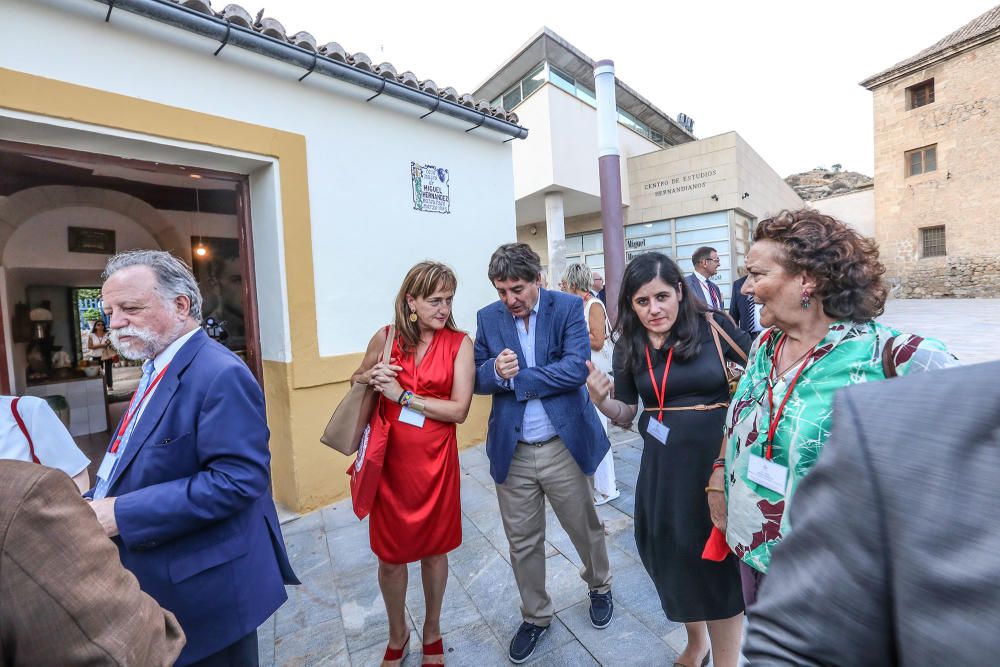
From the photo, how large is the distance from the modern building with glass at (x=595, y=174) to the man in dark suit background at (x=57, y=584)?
10.0 meters

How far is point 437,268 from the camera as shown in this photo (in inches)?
90.7

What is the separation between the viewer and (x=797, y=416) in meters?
1.40

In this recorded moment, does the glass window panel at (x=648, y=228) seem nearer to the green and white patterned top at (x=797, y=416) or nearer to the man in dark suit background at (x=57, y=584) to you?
the green and white patterned top at (x=797, y=416)

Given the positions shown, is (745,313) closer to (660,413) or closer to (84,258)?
(660,413)

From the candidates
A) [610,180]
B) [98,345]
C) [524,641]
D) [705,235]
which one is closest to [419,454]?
[524,641]

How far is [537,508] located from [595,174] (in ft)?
34.1

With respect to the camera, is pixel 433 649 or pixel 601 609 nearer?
pixel 433 649

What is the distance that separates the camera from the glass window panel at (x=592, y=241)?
46.1 ft

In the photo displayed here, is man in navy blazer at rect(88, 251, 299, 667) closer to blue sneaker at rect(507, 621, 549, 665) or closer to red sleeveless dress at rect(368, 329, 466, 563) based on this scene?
red sleeveless dress at rect(368, 329, 466, 563)

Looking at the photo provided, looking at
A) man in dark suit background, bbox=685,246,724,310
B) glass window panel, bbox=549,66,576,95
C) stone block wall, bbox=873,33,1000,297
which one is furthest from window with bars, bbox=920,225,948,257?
man in dark suit background, bbox=685,246,724,310

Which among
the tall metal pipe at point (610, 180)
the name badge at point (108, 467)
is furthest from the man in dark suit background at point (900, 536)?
the tall metal pipe at point (610, 180)

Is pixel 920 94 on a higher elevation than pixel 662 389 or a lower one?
higher

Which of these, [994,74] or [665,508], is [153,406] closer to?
[665,508]

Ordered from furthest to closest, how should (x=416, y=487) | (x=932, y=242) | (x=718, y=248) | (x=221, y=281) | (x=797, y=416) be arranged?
(x=932, y=242) → (x=718, y=248) → (x=221, y=281) → (x=416, y=487) → (x=797, y=416)
